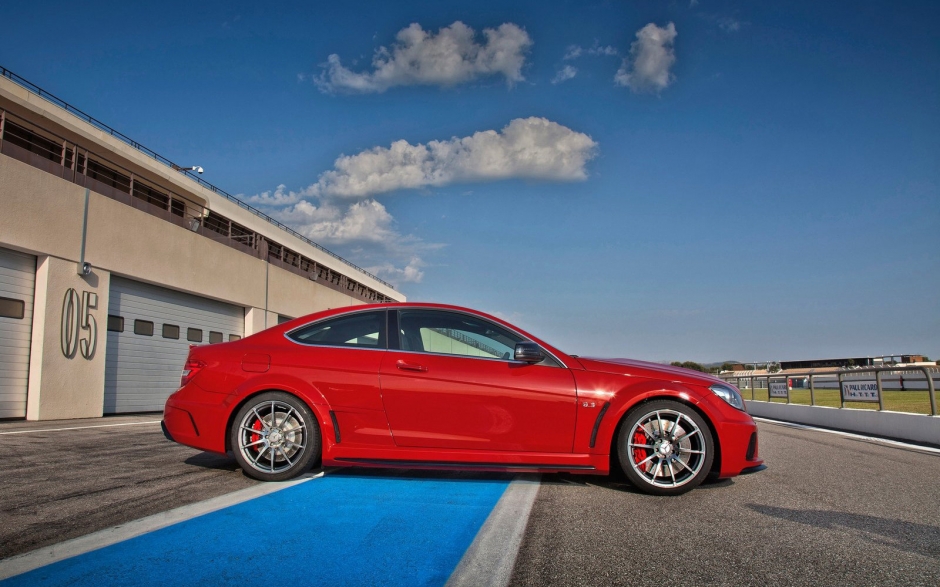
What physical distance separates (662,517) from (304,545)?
6.69 feet

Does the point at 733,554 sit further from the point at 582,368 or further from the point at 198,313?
the point at 198,313

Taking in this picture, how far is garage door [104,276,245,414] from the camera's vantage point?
14430 millimetres

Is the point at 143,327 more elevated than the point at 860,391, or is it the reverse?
the point at 143,327

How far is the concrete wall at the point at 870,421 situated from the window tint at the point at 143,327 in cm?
1424

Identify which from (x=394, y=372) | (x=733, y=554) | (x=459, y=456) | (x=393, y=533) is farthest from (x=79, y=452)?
(x=733, y=554)

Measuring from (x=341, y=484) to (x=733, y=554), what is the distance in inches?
104

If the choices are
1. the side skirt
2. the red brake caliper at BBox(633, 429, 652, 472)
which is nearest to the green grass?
the red brake caliper at BBox(633, 429, 652, 472)

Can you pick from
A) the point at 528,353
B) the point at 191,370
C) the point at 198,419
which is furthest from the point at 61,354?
the point at 528,353

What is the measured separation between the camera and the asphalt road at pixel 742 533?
2.45 m

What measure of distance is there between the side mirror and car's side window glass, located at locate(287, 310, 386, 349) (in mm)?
1048

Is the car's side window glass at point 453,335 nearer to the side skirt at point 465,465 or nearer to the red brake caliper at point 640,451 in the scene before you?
the side skirt at point 465,465

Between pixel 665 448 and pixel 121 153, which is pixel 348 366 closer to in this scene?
pixel 665 448

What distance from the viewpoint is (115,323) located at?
14469 mm

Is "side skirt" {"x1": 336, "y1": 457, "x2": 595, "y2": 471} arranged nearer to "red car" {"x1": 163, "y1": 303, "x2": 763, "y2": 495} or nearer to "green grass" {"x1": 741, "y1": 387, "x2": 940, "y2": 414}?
"red car" {"x1": 163, "y1": 303, "x2": 763, "y2": 495}
